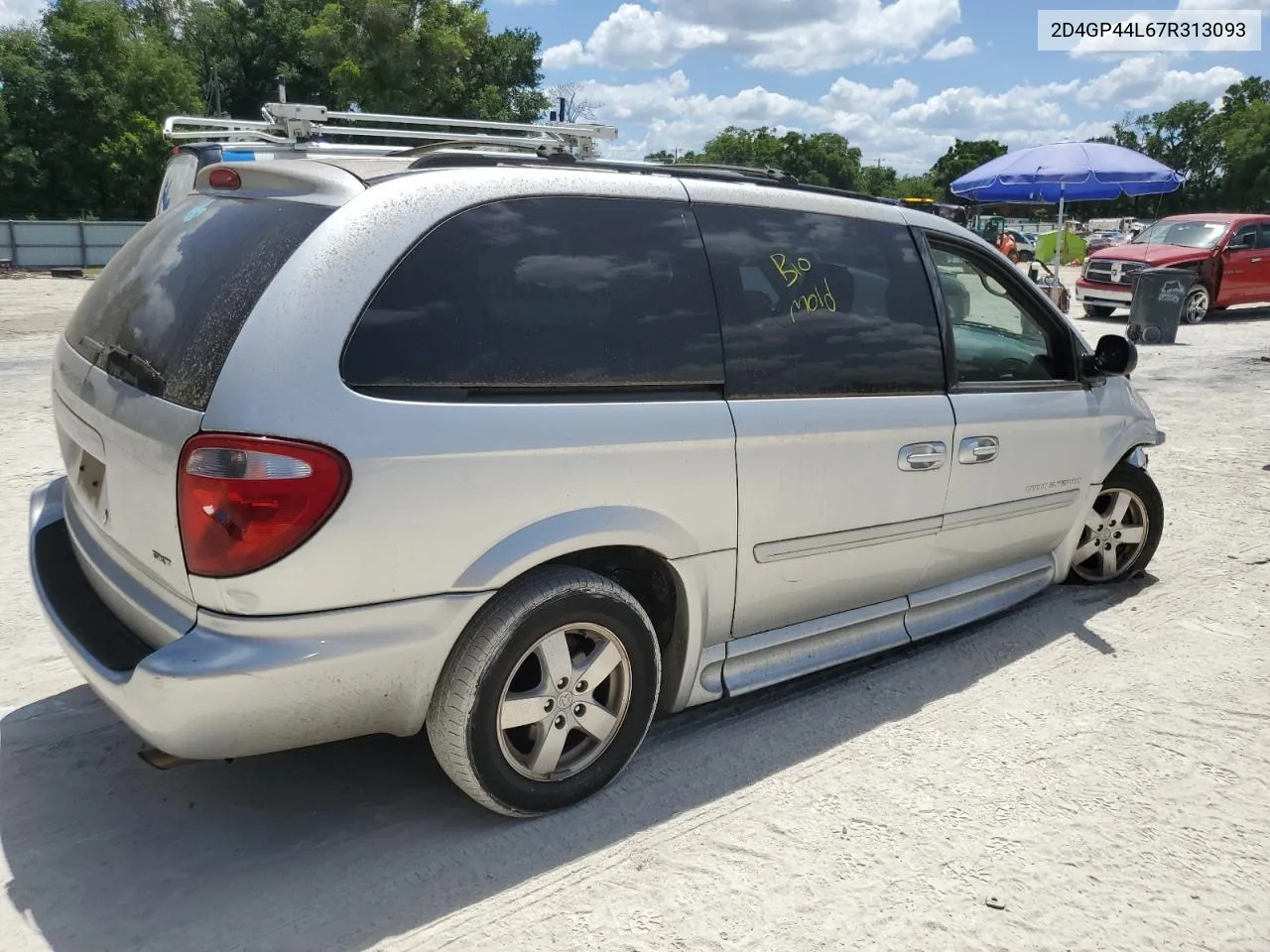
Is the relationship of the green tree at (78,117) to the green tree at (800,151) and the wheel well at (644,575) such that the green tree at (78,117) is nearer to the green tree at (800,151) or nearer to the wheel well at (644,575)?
the wheel well at (644,575)

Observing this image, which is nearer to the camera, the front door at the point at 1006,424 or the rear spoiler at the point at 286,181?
the rear spoiler at the point at 286,181

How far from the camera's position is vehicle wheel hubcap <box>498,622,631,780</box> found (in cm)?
285

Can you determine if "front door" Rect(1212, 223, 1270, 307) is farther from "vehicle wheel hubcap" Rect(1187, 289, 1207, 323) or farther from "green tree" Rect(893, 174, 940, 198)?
"green tree" Rect(893, 174, 940, 198)

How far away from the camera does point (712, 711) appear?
3.70 m

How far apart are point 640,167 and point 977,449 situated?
169 cm

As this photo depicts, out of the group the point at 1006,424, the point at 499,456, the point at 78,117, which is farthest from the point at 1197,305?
the point at 78,117

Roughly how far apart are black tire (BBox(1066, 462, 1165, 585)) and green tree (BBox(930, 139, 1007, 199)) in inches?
4176

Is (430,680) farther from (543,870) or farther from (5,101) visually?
(5,101)

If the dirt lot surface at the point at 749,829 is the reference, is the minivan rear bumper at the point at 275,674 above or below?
above

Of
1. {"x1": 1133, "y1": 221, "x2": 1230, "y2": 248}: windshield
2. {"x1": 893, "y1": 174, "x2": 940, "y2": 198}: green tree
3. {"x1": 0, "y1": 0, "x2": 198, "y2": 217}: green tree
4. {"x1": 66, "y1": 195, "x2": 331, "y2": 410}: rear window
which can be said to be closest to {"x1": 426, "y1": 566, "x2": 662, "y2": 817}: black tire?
{"x1": 66, "y1": 195, "x2": 331, "y2": 410}: rear window

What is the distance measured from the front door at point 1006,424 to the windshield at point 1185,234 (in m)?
16.0

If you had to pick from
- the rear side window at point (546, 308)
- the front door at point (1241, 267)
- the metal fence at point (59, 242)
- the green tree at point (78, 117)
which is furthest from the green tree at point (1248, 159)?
the rear side window at point (546, 308)

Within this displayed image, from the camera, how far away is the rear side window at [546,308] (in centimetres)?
259

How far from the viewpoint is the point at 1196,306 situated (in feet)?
58.1
